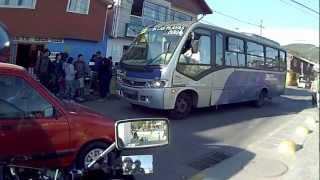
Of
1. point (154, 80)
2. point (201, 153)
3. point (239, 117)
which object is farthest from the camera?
point (239, 117)

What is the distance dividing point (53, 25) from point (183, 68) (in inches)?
432

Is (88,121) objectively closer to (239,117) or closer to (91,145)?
(91,145)

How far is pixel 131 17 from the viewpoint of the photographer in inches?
1067

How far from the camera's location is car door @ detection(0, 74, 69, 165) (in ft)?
19.1

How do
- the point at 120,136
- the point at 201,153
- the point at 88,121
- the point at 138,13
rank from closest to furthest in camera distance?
the point at 120,136 → the point at 88,121 → the point at 201,153 → the point at 138,13

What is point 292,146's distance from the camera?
1047cm

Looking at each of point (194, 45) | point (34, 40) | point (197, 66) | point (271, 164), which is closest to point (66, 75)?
point (197, 66)

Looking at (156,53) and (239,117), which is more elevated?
(156,53)

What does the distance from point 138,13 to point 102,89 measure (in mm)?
Answer: 11261

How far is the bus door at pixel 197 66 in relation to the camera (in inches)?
532

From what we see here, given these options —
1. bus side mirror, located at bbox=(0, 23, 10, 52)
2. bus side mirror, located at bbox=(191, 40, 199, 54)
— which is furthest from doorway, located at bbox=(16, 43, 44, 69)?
bus side mirror, located at bbox=(0, 23, 10, 52)

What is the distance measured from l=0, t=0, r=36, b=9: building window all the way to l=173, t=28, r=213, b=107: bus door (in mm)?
10483

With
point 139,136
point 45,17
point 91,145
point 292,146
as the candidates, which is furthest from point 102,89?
point 139,136

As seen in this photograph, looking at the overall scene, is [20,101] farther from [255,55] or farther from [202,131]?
[255,55]
